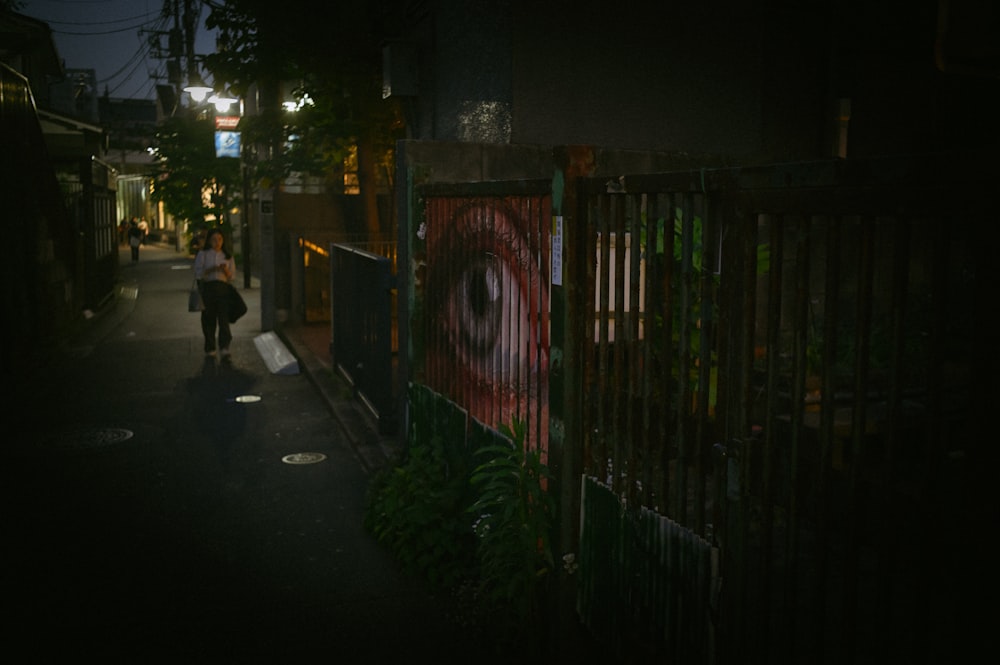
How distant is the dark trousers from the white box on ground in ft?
2.55

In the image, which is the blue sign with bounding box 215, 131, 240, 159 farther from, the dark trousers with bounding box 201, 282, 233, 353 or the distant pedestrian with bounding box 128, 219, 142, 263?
the distant pedestrian with bounding box 128, 219, 142, 263

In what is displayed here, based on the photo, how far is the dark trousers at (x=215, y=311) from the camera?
13.5m

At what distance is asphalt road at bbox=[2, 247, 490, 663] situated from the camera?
4.69 m

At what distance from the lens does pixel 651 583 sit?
3697 millimetres

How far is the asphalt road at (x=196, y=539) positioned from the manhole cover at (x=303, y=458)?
0.06 m

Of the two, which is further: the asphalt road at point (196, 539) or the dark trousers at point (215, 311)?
the dark trousers at point (215, 311)

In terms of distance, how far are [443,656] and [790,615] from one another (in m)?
2.24

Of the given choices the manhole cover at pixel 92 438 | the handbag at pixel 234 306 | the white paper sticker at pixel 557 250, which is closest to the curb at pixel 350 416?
the handbag at pixel 234 306

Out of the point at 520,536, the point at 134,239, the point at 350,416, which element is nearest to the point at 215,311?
the point at 350,416

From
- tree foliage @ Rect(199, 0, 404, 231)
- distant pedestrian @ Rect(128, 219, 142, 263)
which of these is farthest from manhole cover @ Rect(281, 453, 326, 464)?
distant pedestrian @ Rect(128, 219, 142, 263)

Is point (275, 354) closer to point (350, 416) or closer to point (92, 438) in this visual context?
point (350, 416)

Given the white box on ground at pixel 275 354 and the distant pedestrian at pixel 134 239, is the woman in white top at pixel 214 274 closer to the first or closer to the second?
the white box on ground at pixel 275 354

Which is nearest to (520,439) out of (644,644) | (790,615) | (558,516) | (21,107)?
(558,516)

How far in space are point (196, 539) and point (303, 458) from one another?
2.20 metres
